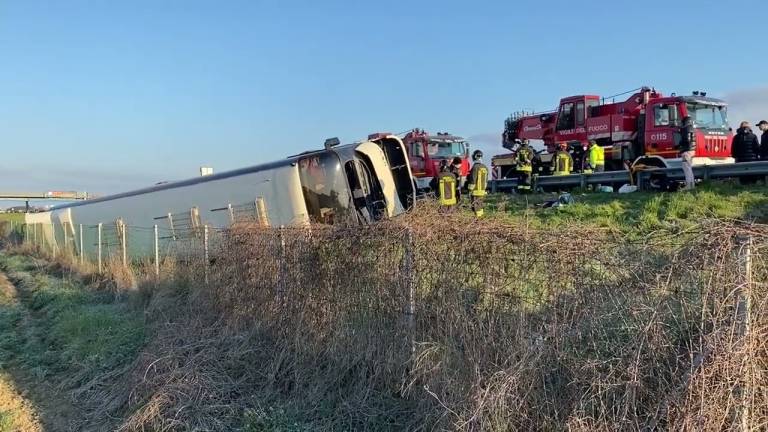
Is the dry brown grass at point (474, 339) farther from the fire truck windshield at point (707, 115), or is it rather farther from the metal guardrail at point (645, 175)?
the fire truck windshield at point (707, 115)

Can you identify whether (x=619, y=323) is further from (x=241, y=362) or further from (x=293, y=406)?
(x=241, y=362)

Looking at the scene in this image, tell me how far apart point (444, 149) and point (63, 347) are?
64.0 ft

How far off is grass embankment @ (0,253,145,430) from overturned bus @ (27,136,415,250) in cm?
201

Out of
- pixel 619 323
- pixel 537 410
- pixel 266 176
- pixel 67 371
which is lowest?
pixel 67 371

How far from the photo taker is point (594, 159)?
1830 centimetres

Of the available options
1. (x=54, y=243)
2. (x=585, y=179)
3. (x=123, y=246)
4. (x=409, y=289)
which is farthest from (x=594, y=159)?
(x=54, y=243)

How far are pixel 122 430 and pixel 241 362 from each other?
124 cm

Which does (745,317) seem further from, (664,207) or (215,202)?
(215,202)

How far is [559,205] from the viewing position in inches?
577

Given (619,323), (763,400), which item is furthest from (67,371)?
(763,400)

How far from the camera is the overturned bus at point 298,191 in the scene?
1177 cm

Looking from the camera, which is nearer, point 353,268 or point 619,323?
point 619,323

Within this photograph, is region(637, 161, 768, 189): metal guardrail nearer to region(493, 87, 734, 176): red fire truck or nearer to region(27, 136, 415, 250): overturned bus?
region(493, 87, 734, 176): red fire truck

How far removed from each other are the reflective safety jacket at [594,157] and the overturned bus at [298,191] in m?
7.56
